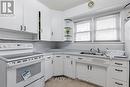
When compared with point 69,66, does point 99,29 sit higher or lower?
higher

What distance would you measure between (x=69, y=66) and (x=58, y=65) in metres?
0.39

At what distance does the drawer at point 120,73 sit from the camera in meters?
1.91

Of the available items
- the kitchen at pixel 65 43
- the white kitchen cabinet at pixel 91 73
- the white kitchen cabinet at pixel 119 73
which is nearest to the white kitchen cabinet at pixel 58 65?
the kitchen at pixel 65 43

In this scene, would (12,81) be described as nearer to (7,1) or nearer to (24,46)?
(24,46)

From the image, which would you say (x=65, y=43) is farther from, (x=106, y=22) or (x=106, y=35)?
(x=106, y=22)

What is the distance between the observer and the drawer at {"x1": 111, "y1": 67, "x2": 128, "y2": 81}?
191cm

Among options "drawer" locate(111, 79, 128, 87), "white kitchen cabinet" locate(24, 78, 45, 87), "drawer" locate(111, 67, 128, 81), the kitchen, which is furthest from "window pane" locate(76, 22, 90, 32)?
"white kitchen cabinet" locate(24, 78, 45, 87)

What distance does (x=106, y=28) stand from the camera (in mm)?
3004

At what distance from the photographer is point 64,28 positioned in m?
3.66

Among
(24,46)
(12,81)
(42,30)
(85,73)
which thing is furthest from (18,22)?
(85,73)

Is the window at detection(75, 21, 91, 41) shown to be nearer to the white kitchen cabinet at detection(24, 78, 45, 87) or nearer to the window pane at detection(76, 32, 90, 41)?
the window pane at detection(76, 32, 90, 41)

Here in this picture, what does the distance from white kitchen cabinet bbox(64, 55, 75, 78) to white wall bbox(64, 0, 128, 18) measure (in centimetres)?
159

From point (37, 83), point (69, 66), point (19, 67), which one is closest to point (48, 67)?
point (69, 66)

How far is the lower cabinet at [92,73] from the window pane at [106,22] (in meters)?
1.38
